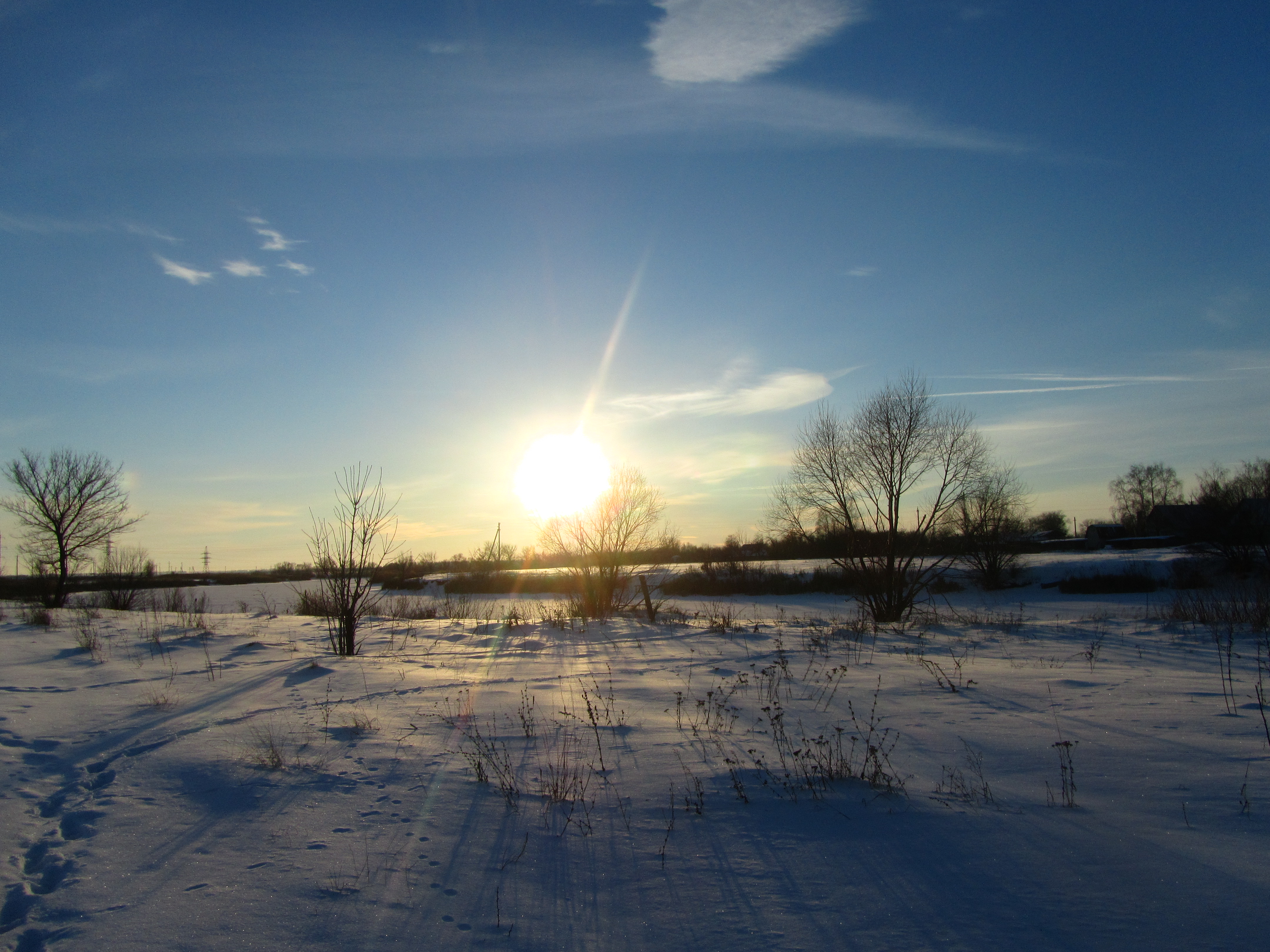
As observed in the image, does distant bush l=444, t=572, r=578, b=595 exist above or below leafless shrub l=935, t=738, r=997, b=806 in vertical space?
below

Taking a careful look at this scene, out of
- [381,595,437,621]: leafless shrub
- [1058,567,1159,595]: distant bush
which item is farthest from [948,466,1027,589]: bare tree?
[381,595,437,621]: leafless shrub

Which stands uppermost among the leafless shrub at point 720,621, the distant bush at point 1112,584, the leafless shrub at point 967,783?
the leafless shrub at point 967,783

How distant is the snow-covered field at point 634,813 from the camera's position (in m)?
2.61

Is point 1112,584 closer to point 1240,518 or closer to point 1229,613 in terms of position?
point 1240,518

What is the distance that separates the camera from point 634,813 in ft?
12.4

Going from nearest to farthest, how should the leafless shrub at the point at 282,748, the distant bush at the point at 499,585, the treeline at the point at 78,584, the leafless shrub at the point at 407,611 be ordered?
the leafless shrub at the point at 282,748 < the leafless shrub at the point at 407,611 < the treeline at the point at 78,584 < the distant bush at the point at 499,585

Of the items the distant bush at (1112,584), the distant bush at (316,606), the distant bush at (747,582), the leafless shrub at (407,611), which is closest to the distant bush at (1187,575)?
the distant bush at (1112,584)

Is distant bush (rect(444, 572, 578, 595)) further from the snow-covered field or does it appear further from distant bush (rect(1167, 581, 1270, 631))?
the snow-covered field

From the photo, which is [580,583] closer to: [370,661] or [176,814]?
[370,661]

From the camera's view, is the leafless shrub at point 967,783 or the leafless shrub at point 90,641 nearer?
the leafless shrub at point 967,783

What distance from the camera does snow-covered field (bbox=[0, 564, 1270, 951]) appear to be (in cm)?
261

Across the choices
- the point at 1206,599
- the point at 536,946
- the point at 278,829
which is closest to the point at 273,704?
the point at 278,829

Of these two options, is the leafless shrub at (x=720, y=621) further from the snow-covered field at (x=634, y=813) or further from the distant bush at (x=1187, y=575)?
the distant bush at (x=1187, y=575)

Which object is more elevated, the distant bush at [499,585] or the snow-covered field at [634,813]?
the snow-covered field at [634,813]
